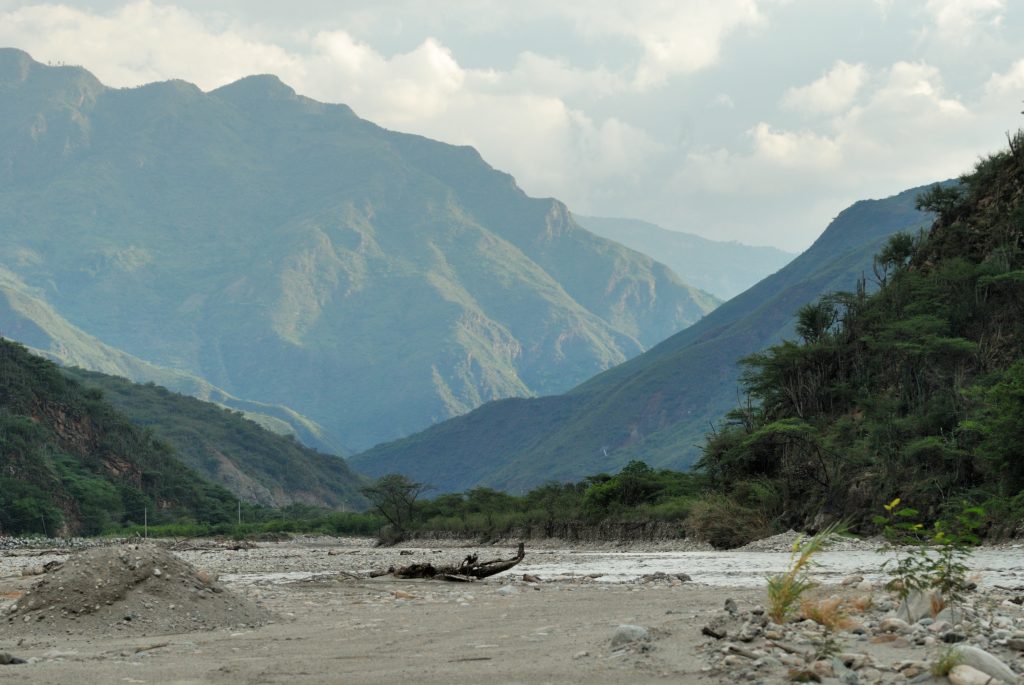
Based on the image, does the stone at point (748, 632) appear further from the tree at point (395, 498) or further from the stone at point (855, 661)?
the tree at point (395, 498)

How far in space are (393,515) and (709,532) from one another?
58.0 m

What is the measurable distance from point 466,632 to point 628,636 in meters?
4.26

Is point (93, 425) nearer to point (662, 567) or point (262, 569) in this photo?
point (262, 569)

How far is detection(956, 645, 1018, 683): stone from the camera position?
10.7 meters

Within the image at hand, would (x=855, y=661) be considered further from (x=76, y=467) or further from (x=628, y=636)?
(x=76, y=467)

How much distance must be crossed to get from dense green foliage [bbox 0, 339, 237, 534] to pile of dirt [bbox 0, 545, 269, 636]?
98579mm

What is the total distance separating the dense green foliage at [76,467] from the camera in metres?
118

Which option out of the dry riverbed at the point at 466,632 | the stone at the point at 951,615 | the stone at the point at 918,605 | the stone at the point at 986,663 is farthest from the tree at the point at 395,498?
the stone at the point at 986,663

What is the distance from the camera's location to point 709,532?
5741 cm

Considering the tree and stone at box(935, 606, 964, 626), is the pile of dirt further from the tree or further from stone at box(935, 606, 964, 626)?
the tree

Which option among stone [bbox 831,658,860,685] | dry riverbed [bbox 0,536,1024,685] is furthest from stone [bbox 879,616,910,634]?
stone [bbox 831,658,860,685]

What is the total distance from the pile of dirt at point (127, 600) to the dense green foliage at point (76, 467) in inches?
3881

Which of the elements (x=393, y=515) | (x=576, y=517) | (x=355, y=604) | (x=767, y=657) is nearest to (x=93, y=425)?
(x=393, y=515)

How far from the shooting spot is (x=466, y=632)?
17422mm
